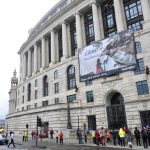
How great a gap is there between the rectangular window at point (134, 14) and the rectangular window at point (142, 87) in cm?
1062

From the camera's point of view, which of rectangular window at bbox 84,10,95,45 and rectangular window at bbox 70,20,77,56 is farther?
rectangular window at bbox 70,20,77,56

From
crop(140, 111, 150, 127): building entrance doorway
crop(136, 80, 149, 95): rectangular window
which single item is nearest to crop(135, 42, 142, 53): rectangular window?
crop(136, 80, 149, 95): rectangular window

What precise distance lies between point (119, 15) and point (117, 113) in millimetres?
18901

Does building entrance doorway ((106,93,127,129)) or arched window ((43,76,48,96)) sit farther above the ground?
arched window ((43,76,48,96))

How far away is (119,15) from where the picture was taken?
38688 millimetres

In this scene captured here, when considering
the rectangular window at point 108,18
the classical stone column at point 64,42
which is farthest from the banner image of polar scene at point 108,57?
the classical stone column at point 64,42

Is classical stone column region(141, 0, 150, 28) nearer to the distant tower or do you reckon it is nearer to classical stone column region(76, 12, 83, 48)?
classical stone column region(76, 12, 83, 48)

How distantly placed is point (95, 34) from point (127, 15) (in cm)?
739

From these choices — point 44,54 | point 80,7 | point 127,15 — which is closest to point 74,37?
point 80,7

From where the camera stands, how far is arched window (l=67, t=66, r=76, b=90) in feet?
144

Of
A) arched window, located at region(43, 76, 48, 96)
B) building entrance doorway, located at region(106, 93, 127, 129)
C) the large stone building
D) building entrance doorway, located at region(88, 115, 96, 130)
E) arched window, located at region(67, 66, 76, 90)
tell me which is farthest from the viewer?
arched window, located at region(43, 76, 48, 96)

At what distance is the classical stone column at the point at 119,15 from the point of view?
3797 centimetres

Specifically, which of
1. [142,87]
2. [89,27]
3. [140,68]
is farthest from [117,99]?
[89,27]

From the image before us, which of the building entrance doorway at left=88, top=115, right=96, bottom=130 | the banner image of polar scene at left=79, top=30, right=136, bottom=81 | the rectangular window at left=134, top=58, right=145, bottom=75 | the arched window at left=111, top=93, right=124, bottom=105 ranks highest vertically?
the banner image of polar scene at left=79, top=30, right=136, bottom=81
